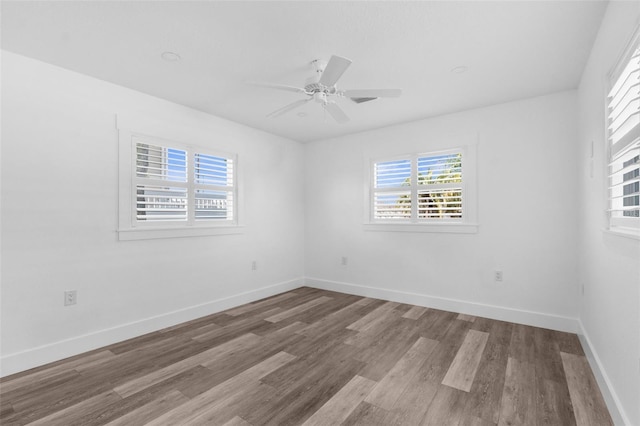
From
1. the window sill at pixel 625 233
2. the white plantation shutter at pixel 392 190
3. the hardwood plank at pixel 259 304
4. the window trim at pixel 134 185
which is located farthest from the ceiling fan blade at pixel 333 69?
the hardwood plank at pixel 259 304

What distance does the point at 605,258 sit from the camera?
2059mm

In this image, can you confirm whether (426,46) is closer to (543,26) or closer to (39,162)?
(543,26)

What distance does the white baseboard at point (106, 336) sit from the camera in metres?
2.41

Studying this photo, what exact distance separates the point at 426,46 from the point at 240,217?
3.03 m

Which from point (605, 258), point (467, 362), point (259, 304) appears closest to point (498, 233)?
point (605, 258)

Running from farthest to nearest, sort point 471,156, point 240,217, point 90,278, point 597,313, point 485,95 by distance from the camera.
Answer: point 240,217, point 471,156, point 485,95, point 90,278, point 597,313

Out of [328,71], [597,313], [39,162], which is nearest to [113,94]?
[39,162]

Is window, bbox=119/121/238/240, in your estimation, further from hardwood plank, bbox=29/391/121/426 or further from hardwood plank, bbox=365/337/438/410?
hardwood plank, bbox=365/337/438/410

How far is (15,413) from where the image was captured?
1902 mm

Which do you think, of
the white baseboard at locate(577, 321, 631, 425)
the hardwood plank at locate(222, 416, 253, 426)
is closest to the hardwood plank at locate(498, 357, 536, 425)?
the white baseboard at locate(577, 321, 631, 425)

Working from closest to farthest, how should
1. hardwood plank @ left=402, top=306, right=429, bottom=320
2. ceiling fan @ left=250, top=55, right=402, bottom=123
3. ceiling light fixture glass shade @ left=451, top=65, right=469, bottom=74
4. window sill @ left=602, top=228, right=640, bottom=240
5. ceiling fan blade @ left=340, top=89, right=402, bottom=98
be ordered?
window sill @ left=602, top=228, right=640, bottom=240
ceiling fan @ left=250, top=55, right=402, bottom=123
ceiling fan blade @ left=340, top=89, right=402, bottom=98
ceiling light fixture glass shade @ left=451, top=65, right=469, bottom=74
hardwood plank @ left=402, top=306, right=429, bottom=320

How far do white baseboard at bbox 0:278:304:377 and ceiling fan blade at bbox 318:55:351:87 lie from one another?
9.69ft

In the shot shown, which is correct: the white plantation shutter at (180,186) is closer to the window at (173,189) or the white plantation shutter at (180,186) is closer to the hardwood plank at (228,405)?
the window at (173,189)

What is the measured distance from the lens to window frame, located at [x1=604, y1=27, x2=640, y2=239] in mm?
1564
